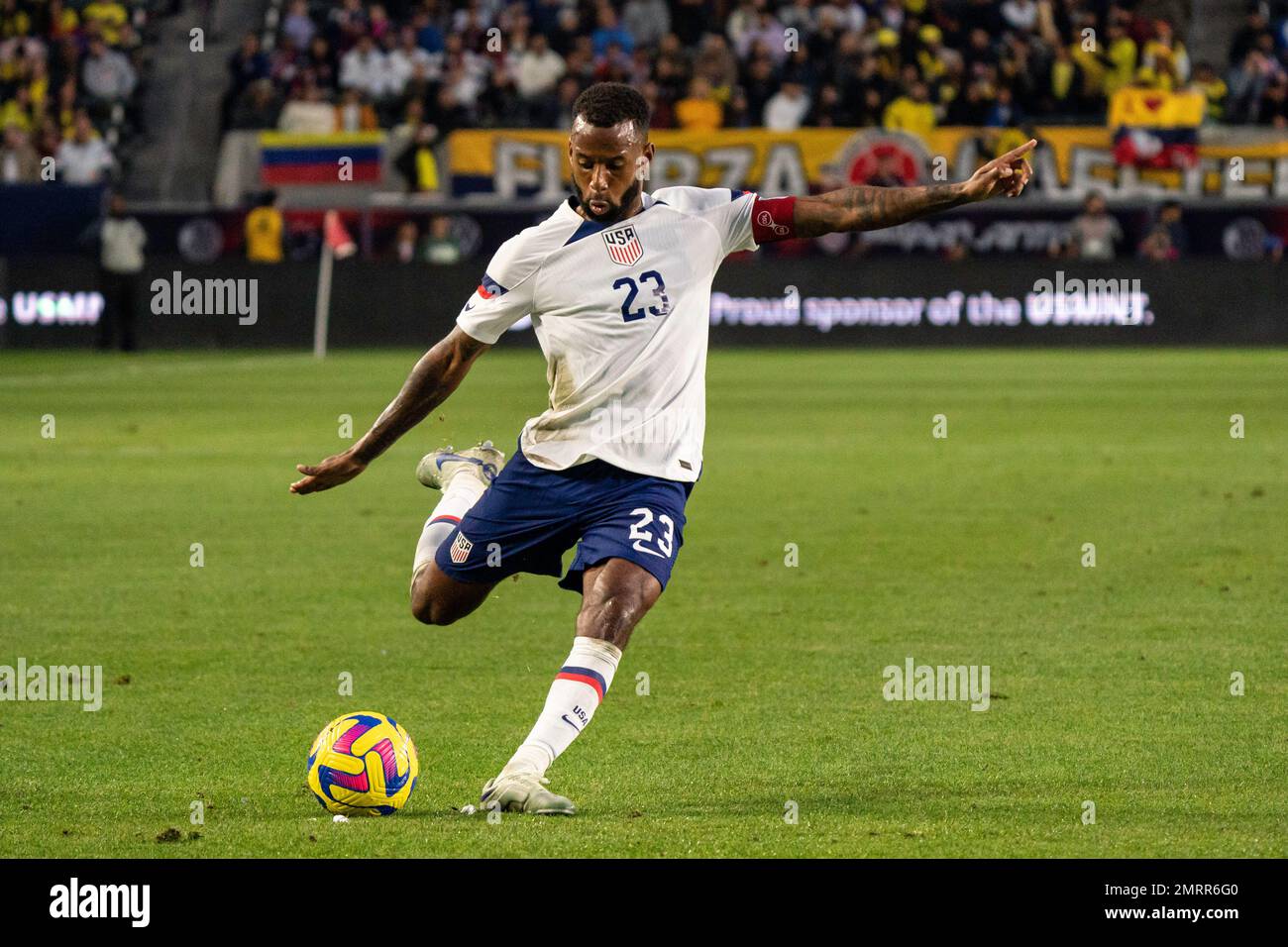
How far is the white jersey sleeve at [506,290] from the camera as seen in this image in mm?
6459

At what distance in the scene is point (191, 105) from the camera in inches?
1400

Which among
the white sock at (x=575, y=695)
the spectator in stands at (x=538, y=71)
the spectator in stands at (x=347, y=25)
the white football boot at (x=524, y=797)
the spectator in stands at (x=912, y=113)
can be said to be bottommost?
the white football boot at (x=524, y=797)

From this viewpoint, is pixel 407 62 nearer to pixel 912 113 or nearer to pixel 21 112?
pixel 21 112

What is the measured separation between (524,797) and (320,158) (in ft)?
89.2

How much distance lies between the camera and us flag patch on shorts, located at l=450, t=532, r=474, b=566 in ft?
21.9

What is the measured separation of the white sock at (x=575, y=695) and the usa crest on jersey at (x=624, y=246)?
3.85 feet

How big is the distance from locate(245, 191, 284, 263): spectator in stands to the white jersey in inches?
983

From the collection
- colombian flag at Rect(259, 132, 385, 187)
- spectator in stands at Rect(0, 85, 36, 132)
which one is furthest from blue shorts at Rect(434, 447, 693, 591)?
spectator in stands at Rect(0, 85, 36, 132)

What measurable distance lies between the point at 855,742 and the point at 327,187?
26.2 meters

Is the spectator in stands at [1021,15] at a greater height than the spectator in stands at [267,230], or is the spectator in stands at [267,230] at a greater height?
the spectator in stands at [1021,15]

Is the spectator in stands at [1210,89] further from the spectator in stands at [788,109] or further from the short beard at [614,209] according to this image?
the short beard at [614,209]

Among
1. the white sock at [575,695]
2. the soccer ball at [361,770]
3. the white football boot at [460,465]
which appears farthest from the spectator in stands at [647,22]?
the soccer ball at [361,770]
